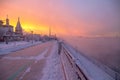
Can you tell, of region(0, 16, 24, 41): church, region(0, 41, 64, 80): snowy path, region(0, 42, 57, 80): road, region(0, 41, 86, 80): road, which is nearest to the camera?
region(0, 41, 86, 80): road

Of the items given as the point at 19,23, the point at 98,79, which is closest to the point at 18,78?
the point at 98,79

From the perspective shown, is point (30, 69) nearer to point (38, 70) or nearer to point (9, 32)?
point (38, 70)

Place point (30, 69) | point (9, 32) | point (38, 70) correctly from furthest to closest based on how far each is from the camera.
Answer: point (9, 32) < point (30, 69) < point (38, 70)

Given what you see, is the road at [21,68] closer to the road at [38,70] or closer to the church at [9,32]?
the road at [38,70]

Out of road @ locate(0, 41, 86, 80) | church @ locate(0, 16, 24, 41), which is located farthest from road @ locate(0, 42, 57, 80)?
church @ locate(0, 16, 24, 41)

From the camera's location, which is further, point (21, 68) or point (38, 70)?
point (21, 68)

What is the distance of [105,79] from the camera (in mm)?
15430

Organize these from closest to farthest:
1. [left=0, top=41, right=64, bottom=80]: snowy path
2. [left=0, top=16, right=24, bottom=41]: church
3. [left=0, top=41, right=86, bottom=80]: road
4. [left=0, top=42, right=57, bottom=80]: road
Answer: [left=0, top=41, right=86, bottom=80]: road
[left=0, top=41, right=64, bottom=80]: snowy path
[left=0, top=42, right=57, bottom=80]: road
[left=0, top=16, right=24, bottom=41]: church

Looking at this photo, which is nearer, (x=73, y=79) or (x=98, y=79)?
(x=73, y=79)

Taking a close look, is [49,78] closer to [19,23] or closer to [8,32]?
[8,32]

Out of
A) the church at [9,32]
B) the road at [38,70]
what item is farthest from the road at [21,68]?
the church at [9,32]

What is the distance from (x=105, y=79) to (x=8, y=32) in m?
78.7

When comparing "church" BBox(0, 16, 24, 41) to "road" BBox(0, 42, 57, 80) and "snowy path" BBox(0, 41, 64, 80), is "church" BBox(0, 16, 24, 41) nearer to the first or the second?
"road" BBox(0, 42, 57, 80)

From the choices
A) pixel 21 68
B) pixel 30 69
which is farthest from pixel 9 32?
pixel 30 69
